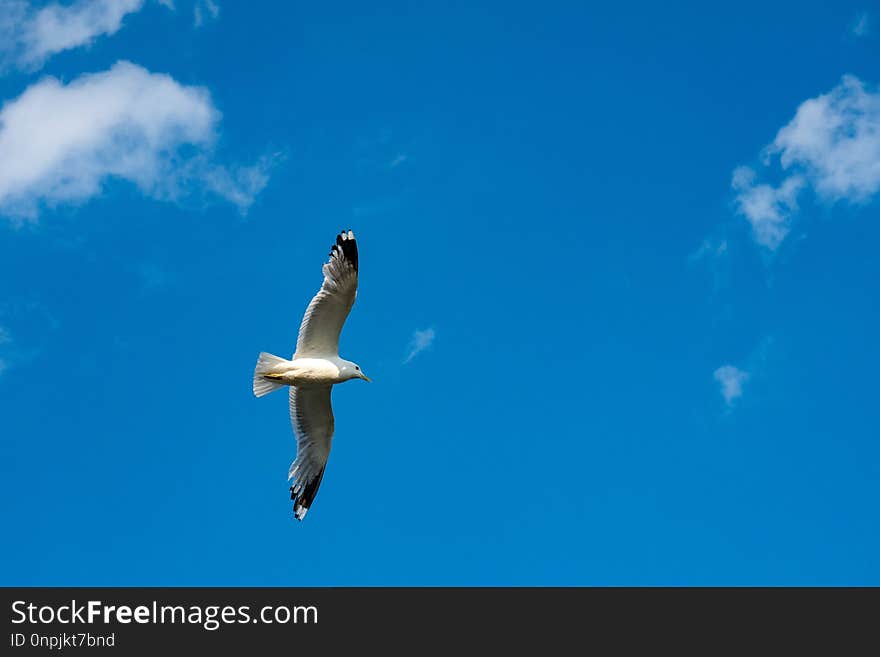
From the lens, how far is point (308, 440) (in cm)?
1722

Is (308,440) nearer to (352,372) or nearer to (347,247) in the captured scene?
(352,372)

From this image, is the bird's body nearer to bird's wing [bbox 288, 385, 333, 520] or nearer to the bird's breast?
the bird's breast

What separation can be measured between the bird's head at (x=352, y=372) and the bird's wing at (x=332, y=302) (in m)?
0.49

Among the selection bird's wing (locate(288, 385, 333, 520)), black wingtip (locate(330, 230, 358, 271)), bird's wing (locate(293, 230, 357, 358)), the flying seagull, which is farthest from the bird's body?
black wingtip (locate(330, 230, 358, 271))

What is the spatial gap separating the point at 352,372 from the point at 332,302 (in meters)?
1.52

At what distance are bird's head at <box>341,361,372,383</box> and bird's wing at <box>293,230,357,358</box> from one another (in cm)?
49

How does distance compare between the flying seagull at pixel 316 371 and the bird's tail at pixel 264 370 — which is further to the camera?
the bird's tail at pixel 264 370

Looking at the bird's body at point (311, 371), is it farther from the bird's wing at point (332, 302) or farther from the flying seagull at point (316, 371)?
the bird's wing at point (332, 302)

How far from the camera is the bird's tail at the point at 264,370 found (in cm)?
1554

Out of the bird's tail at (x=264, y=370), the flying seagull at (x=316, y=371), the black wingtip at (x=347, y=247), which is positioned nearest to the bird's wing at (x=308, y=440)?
the flying seagull at (x=316, y=371)

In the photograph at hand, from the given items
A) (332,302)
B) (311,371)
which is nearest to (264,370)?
(311,371)

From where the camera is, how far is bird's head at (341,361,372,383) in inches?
629
